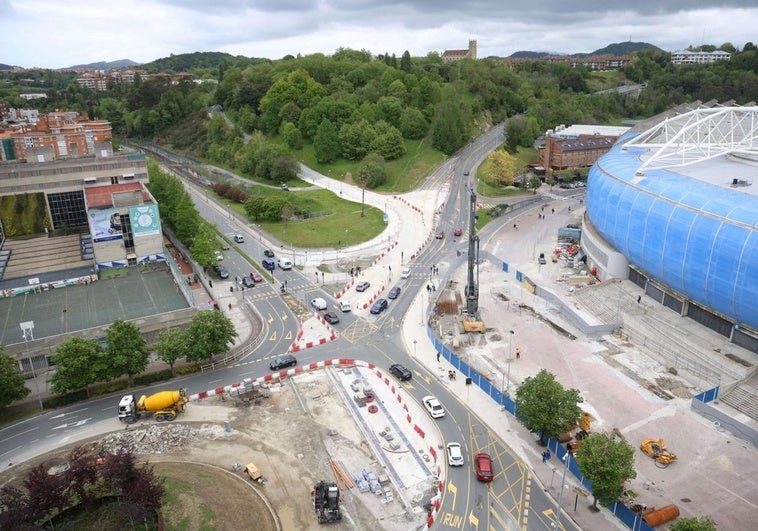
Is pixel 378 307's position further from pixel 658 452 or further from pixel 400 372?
pixel 658 452

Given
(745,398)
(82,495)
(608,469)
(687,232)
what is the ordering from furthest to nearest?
(687,232), (745,398), (82,495), (608,469)

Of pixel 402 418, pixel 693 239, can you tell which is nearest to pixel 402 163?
pixel 693 239

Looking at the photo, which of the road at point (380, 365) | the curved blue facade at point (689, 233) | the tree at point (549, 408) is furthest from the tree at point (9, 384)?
the curved blue facade at point (689, 233)

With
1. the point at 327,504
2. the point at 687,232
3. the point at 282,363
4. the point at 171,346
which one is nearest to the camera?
the point at 327,504

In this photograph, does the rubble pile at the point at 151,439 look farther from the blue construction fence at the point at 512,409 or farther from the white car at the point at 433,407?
the blue construction fence at the point at 512,409

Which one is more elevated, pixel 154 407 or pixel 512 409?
pixel 154 407

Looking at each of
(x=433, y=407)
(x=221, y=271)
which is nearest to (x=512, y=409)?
(x=433, y=407)
